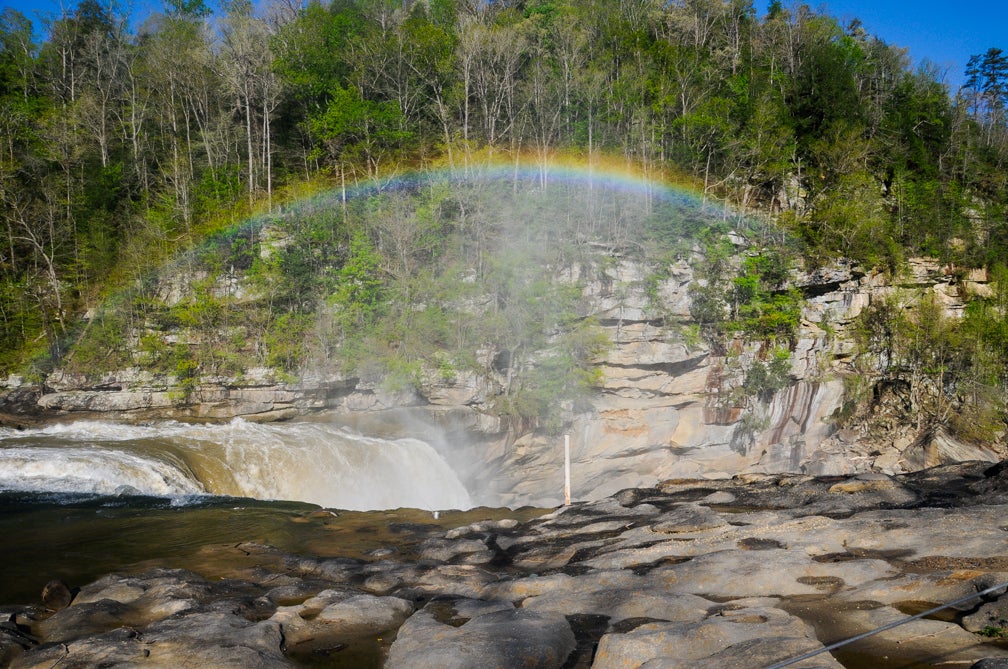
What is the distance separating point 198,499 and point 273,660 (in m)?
9.32

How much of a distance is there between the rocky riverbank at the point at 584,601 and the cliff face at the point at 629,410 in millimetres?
11677

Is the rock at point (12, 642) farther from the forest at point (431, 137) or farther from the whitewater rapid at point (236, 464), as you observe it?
the forest at point (431, 137)

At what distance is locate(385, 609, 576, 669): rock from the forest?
17.3 metres

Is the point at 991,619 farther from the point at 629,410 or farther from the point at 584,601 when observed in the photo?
the point at 629,410

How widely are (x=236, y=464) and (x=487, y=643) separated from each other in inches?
482

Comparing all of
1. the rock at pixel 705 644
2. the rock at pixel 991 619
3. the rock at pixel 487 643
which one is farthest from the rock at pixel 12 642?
the rock at pixel 991 619

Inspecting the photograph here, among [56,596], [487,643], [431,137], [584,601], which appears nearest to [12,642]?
[56,596]

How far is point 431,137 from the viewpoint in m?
32.6

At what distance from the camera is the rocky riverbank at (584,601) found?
550 cm

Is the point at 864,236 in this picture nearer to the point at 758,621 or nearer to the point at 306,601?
the point at 758,621

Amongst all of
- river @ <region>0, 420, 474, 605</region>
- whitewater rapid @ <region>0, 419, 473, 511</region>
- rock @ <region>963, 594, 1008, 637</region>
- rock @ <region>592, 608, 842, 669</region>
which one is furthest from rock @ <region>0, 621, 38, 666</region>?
rock @ <region>963, 594, 1008, 637</region>

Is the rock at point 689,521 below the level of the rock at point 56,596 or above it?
below

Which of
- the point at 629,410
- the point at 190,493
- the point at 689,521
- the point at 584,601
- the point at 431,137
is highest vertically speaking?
the point at 431,137

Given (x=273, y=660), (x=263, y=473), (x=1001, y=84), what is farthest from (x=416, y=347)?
(x=1001, y=84)
